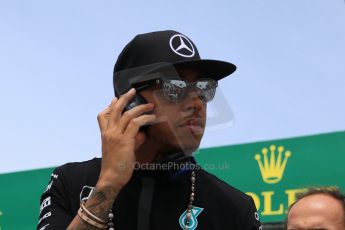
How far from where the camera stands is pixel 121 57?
2.79 meters

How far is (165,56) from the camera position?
8.70 feet

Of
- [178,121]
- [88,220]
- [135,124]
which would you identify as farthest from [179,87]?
[88,220]

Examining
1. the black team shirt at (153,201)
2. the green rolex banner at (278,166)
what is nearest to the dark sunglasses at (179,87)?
the black team shirt at (153,201)

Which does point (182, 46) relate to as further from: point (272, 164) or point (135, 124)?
point (272, 164)

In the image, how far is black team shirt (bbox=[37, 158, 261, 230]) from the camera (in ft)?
8.28

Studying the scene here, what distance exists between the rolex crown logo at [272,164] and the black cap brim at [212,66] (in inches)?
128

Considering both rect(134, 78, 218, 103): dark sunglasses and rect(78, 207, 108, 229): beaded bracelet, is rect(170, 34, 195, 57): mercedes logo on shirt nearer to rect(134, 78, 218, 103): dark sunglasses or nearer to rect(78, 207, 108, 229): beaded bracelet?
rect(134, 78, 218, 103): dark sunglasses

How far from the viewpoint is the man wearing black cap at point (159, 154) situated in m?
2.50

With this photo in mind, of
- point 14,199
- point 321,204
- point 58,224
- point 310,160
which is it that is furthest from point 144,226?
point 14,199

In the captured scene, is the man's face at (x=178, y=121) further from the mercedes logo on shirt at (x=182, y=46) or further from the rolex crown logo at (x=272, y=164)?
the rolex crown logo at (x=272, y=164)

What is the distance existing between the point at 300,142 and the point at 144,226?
12.0 ft

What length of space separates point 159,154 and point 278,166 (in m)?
3.49

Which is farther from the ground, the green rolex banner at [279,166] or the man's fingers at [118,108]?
the green rolex banner at [279,166]

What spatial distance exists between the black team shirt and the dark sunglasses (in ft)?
1.12
